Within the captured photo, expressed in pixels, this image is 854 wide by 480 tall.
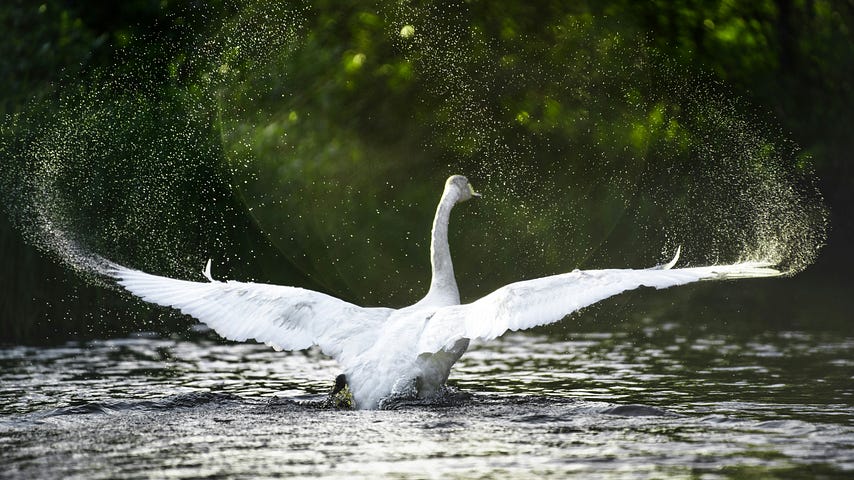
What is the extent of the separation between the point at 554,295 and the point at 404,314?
1568mm

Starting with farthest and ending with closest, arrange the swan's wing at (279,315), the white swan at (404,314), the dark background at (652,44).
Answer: the dark background at (652,44)
the swan's wing at (279,315)
the white swan at (404,314)

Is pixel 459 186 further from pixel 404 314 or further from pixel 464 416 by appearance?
pixel 464 416

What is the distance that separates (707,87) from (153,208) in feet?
35.6

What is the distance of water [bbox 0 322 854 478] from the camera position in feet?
24.7

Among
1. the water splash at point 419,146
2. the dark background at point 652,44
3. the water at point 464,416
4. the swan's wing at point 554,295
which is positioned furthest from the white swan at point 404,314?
the dark background at point 652,44

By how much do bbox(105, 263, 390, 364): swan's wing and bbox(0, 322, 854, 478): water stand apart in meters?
0.52

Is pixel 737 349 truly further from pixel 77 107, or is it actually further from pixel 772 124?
pixel 77 107

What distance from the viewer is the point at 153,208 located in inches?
850

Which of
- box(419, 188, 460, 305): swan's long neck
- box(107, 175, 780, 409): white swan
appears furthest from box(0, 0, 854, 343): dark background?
box(107, 175, 780, 409): white swan

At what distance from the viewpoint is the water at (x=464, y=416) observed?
7520 millimetres

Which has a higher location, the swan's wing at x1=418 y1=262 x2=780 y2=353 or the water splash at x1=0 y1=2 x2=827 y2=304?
the water splash at x1=0 y1=2 x2=827 y2=304

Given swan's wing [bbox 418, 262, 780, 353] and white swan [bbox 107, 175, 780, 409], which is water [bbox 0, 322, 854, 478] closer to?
white swan [bbox 107, 175, 780, 409]

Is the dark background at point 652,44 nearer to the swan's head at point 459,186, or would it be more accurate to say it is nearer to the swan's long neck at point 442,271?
the swan's head at point 459,186

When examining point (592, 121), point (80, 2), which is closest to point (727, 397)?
point (592, 121)
